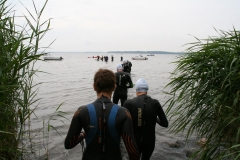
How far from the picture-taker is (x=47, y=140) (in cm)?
653

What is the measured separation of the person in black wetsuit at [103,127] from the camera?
7.83 ft

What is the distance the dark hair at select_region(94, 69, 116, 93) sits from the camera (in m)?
2.47

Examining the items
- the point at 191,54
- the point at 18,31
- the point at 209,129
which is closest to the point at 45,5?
the point at 18,31

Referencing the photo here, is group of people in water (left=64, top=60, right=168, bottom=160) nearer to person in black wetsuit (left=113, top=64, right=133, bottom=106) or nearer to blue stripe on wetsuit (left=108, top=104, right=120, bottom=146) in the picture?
blue stripe on wetsuit (left=108, top=104, right=120, bottom=146)

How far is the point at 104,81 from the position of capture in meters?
2.46

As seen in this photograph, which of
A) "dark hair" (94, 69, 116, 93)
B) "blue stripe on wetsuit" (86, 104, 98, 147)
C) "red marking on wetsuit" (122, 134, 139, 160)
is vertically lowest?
"red marking on wetsuit" (122, 134, 139, 160)

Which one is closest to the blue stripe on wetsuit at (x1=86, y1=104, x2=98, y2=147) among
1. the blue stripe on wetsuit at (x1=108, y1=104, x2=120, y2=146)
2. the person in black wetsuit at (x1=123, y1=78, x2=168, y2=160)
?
the blue stripe on wetsuit at (x1=108, y1=104, x2=120, y2=146)

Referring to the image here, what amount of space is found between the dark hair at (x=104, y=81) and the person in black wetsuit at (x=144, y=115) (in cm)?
125

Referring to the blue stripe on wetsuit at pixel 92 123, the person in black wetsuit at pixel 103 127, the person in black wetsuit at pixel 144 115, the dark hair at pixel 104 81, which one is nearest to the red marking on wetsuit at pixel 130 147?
the person in black wetsuit at pixel 103 127

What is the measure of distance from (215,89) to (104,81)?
7.15 ft

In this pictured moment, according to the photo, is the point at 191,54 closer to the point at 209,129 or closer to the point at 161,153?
the point at 209,129

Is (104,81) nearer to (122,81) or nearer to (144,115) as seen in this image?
(144,115)

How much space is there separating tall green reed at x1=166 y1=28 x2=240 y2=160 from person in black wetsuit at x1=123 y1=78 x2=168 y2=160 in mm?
612

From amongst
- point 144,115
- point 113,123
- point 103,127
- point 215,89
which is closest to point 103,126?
point 103,127
